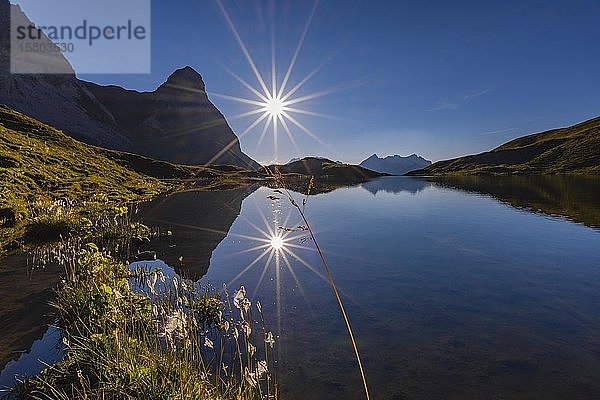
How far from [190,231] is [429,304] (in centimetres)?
2015

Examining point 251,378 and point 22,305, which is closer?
point 251,378

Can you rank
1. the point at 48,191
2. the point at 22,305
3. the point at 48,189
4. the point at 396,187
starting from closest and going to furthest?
the point at 22,305, the point at 48,191, the point at 48,189, the point at 396,187

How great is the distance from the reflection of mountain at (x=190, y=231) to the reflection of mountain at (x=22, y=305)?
180 inches

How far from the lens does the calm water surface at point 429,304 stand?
26.1ft

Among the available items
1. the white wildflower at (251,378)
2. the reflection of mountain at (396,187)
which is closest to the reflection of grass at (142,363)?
the white wildflower at (251,378)

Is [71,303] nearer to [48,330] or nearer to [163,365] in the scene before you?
[48,330]

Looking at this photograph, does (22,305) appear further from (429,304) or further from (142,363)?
(429,304)

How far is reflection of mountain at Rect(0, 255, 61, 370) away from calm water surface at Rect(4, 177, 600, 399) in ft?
17.9

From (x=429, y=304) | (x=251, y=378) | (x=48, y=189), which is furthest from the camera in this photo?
(x=48, y=189)

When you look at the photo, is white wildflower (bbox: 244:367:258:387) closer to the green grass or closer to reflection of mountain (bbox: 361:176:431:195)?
the green grass

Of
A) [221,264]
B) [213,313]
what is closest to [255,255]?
[221,264]

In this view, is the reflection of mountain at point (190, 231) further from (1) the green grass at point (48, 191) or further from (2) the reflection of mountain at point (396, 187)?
(2) the reflection of mountain at point (396, 187)

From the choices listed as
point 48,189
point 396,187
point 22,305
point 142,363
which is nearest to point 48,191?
point 48,189

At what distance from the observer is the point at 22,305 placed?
11289mm
